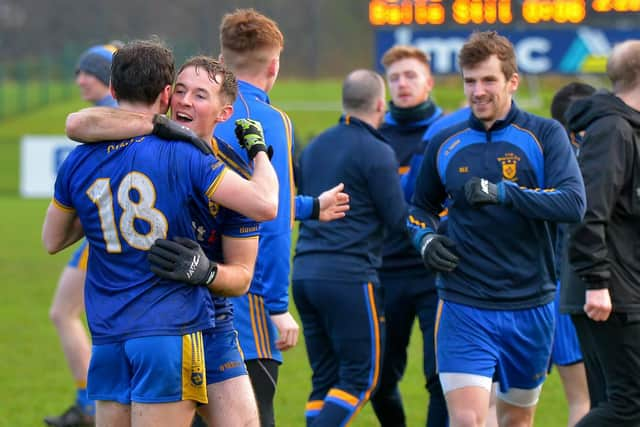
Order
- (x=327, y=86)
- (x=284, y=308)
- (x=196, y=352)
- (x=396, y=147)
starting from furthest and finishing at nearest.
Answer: (x=327, y=86) < (x=396, y=147) < (x=284, y=308) < (x=196, y=352)

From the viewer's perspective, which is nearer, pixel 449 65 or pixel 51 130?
pixel 449 65

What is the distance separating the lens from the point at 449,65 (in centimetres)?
2031

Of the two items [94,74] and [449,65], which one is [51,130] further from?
[94,74]

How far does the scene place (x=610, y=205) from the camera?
5.12 metres

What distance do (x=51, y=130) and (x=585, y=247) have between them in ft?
109

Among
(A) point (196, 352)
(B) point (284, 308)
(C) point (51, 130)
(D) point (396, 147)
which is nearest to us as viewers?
(A) point (196, 352)

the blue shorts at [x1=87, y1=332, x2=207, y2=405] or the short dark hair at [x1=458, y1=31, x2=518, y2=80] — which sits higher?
the short dark hair at [x1=458, y1=31, x2=518, y2=80]

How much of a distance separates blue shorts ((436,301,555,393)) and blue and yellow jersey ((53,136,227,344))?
1.72 m

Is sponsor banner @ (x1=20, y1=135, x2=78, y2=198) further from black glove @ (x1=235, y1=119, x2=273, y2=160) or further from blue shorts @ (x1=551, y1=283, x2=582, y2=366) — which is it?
black glove @ (x1=235, y1=119, x2=273, y2=160)

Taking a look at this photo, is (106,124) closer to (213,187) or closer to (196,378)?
(213,187)

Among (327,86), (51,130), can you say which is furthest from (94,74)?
(327,86)

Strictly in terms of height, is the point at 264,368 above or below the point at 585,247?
below

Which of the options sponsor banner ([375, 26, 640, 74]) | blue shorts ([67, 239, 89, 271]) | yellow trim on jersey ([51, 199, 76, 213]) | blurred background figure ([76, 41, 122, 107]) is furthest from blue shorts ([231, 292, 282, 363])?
sponsor banner ([375, 26, 640, 74])

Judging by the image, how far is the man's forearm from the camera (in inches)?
147
